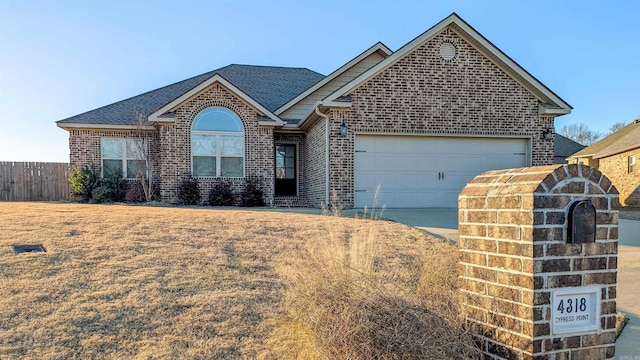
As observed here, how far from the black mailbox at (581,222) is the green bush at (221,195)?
11.9 meters

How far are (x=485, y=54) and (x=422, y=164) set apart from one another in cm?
381

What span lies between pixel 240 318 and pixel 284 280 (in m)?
0.75

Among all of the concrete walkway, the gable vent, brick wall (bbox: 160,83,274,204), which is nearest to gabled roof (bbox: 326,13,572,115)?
the gable vent

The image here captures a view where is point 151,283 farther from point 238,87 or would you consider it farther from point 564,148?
point 564,148

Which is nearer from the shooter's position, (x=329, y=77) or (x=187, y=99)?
(x=187, y=99)

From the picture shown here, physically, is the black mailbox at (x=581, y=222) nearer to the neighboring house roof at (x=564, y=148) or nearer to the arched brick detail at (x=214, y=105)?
the arched brick detail at (x=214, y=105)

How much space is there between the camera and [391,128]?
11.9 m

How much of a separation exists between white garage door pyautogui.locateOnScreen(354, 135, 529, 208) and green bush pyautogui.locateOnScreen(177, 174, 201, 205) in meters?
5.21

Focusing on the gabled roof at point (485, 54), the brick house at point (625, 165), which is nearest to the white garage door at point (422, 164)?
the gabled roof at point (485, 54)

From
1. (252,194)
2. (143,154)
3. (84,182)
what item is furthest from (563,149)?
(84,182)

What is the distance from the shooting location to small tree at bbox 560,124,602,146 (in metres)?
52.6

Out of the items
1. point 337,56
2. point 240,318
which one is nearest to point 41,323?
point 240,318

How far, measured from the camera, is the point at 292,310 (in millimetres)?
3322

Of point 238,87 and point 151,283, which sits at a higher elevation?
point 238,87
